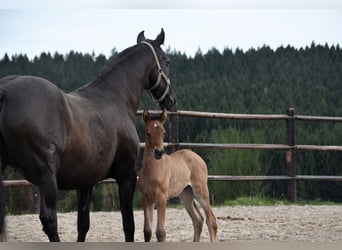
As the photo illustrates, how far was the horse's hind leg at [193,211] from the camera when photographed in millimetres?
5703

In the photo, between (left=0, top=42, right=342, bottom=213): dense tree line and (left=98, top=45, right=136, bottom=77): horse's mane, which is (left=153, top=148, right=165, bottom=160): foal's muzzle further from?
(left=0, top=42, right=342, bottom=213): dense tree line

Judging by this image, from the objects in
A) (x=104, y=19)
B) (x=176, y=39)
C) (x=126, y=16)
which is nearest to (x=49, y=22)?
(x=104, y=19)

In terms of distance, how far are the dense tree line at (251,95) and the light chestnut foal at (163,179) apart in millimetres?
2143

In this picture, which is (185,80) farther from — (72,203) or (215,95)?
(72,203)

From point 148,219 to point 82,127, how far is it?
4.58 ft

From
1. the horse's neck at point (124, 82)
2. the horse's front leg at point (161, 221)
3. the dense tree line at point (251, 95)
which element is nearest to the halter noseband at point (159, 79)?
the horse's neck at point (124, 82)

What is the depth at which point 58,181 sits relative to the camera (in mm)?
3955

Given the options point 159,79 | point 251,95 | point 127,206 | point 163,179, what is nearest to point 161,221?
point 163,179

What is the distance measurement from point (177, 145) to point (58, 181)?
4.51 m

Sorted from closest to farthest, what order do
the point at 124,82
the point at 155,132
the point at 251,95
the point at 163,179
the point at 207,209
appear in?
the point at 124,82
the point at 155,132
the point at 163,179
the point at 207,209
the point at 251,95

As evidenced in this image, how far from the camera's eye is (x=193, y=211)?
5762mm

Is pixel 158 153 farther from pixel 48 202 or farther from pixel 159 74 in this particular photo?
pixel 48 202

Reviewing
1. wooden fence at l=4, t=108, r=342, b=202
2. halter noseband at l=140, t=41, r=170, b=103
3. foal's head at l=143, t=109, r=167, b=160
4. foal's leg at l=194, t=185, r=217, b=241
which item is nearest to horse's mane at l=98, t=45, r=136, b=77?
halter noseband at l=140, t=41, r=170, b=103

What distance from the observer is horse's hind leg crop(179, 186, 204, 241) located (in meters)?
5.70
